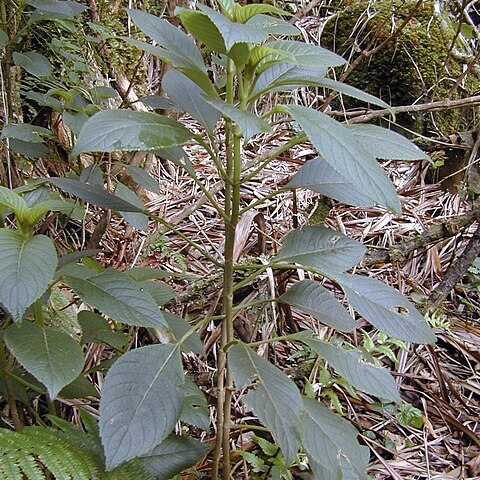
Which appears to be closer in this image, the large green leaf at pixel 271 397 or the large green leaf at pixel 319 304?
the large green leaf at pixel 271 397

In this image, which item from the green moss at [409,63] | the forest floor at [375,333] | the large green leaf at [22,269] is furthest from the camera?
the green moss at [409,63]

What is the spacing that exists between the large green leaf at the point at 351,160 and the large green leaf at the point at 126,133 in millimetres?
232

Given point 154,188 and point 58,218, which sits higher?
point 154,188

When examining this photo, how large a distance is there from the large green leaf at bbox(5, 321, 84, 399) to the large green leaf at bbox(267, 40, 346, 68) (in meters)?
0.66

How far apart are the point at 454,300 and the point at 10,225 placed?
5.66 ft

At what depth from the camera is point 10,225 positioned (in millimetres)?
1829

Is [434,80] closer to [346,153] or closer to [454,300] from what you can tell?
[454,300]

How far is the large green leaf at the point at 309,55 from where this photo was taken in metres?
0.92

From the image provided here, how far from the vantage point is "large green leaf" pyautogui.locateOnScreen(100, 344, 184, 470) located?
2.42 feet

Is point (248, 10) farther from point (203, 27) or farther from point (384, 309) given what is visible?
point (384, 309)

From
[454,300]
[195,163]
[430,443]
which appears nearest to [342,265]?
[430,443]

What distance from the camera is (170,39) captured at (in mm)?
1007

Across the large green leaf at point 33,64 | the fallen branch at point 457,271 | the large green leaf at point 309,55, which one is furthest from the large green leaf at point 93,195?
the fallen branch at point 457,271

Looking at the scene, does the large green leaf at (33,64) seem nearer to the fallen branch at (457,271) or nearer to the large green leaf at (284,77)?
the large green leaf at (284,77)
